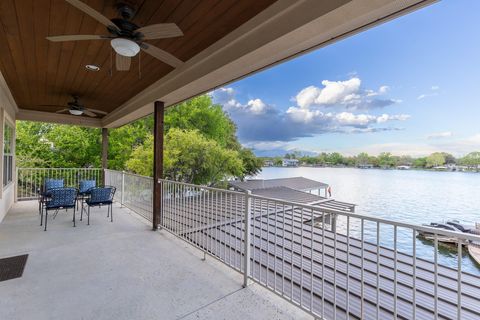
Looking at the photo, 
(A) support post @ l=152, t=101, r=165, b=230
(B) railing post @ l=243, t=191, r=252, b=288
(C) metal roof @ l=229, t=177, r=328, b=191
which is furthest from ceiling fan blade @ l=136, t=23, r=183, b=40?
(C) metal roof @ l=229, t=177, r=328, b=191

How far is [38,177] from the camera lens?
735 centimetres

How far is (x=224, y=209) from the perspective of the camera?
3.52 m

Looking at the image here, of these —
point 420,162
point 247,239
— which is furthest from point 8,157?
point 420,162

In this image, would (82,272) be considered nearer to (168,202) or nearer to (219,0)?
(168,202)

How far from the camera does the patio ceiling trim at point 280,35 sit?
1.81m

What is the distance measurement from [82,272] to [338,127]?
96.3 ft

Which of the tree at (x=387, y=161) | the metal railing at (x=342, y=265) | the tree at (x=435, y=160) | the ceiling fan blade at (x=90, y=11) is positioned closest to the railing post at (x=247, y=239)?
the metal railing at (x=342, y=265)

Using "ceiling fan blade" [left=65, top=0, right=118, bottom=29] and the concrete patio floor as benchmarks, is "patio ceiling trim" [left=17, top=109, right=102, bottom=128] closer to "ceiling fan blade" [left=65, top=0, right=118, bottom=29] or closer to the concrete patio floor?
the concrete patio floor

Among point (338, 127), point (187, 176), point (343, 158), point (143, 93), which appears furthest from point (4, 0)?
point (338, 127)

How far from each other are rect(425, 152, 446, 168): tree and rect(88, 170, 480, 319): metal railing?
44.5ft

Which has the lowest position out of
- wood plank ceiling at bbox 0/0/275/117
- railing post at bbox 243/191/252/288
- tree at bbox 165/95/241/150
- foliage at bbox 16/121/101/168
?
railing post at bbox 243/191/252/288

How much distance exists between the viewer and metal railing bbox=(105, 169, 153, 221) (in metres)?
4.94

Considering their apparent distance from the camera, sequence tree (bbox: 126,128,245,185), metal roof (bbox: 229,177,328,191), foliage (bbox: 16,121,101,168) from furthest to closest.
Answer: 1. metal roof (bbox: 229,177,328,191)
2. foliage (bbox: 16,121,101,168)
3. tree (bbox: 126,128,245,185)

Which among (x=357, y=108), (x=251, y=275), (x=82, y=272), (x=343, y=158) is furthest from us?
(x=357, y=108)
